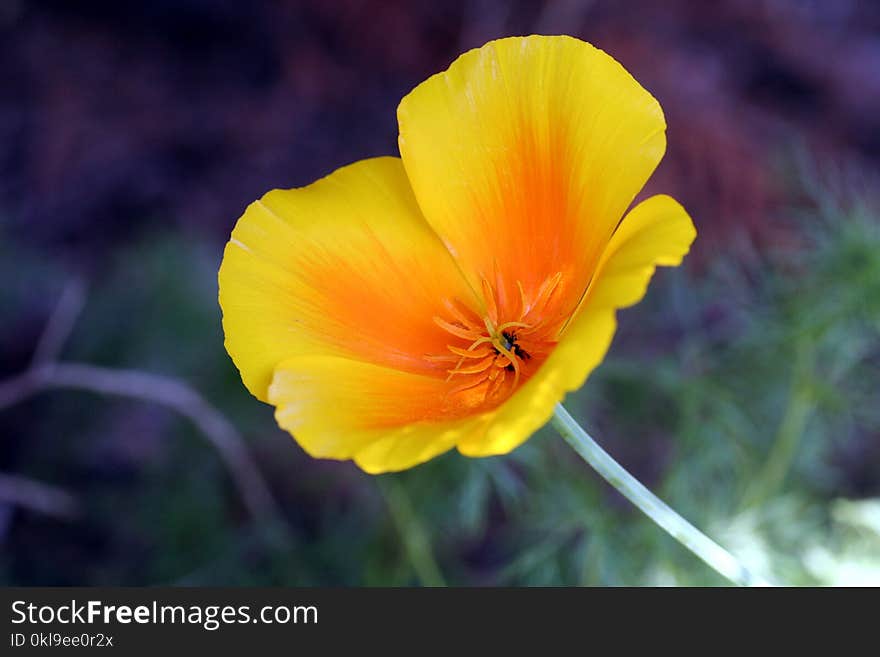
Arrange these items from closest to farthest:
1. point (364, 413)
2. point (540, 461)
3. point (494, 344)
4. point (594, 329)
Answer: point (594, 329) → point (364, 413) → point (494, 344) → point (540, 461)

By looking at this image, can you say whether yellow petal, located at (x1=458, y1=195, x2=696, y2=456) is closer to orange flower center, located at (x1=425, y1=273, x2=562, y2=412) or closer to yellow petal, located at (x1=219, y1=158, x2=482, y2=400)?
orange flower center, located at (x1=425, y1=273, x2=562, y2=412)

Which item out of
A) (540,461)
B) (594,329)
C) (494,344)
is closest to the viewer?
(594,329)

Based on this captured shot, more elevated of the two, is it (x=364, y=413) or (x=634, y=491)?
(x=364, y=413)

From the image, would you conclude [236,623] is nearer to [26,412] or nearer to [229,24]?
[26,412]

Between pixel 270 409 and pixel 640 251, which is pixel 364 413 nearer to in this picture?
pixel 640 251

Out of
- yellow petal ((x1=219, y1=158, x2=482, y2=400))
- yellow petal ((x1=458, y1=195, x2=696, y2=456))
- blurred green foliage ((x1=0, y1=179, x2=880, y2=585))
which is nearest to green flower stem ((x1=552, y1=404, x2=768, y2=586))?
yellow petal ((x1=458, y1=195, x2=696, y2=456))

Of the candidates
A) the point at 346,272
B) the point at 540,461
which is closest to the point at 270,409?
the point at 540,461

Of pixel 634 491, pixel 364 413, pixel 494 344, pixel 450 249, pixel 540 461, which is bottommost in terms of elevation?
pixel 634 491

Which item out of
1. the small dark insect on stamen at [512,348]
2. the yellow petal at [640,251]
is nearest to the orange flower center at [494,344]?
the small dark insect on stamen at [512,348]
